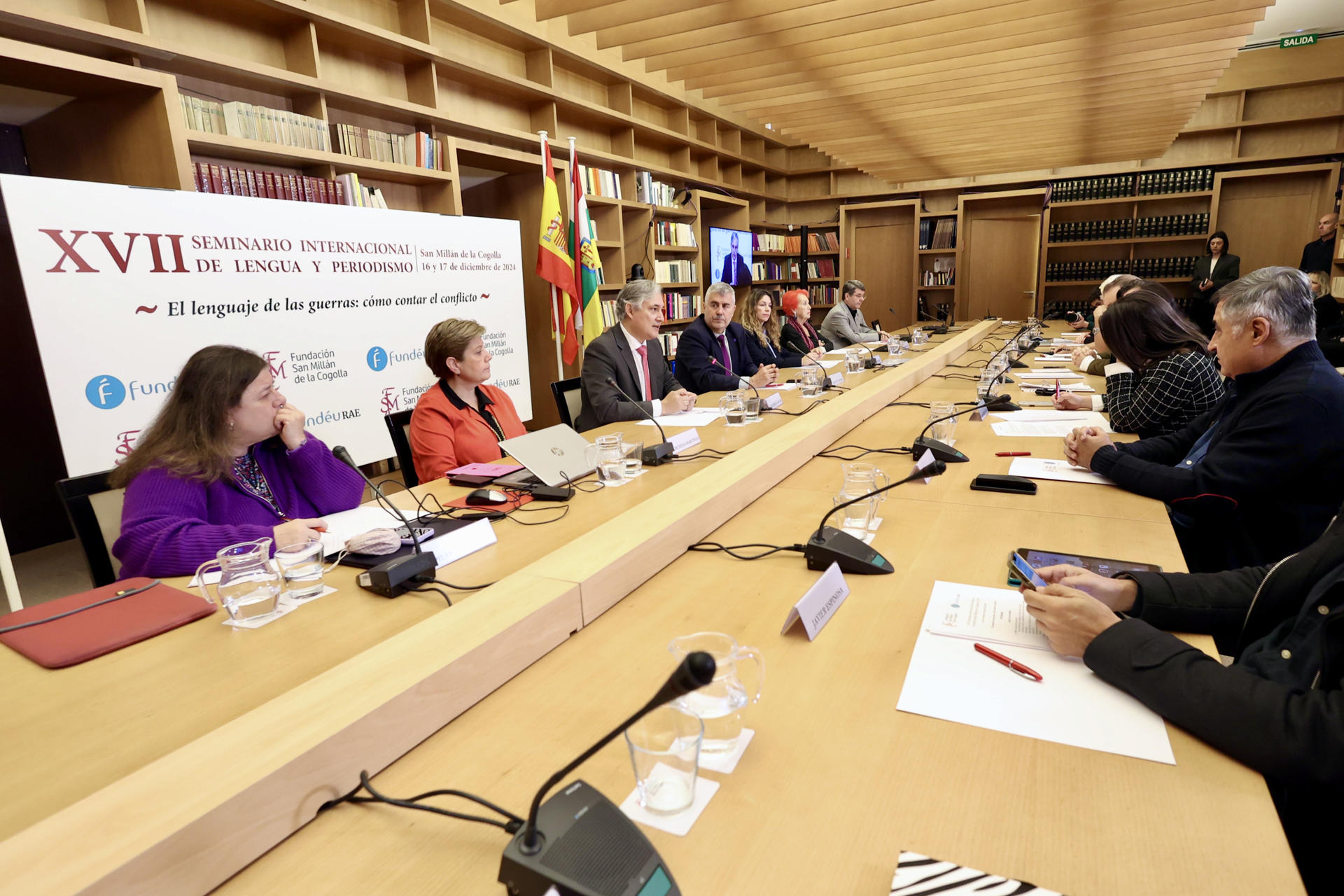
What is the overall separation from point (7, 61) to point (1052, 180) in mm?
10188

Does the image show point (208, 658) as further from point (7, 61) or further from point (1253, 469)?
point (7, 61)

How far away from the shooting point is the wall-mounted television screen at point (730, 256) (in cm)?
794

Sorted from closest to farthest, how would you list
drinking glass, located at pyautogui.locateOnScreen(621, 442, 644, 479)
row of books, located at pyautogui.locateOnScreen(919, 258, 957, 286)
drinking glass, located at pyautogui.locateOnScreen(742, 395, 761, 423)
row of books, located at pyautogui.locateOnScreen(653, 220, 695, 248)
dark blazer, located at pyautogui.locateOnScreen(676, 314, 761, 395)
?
drinking glass, located at pyautogui.locateOnScreen(621, 442, 644, 479), drinking glass, located at pyautogui.locateOnScreen(742, 395, 761, 423), dark blazer, located at pyautogui.locateOnScreen(676, 314, 761, 395), row of books, located at pyautogui.locateOnScreen(653, 220, 695, 248), row of books, located at pyautogui.locateOnScreen(919, 258, 957, 286)

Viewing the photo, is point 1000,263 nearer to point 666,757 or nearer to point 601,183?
point 601,183

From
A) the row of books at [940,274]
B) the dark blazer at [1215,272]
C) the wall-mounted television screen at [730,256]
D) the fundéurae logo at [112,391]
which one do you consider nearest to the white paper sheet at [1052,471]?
the fundéurae logo at [112,391]

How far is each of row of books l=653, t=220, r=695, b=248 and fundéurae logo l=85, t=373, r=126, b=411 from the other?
4.72m

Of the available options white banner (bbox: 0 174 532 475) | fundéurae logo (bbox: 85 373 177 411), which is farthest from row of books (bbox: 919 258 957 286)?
fundéurae logo (bbox: 85 373 177 411)

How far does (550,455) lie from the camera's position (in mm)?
2133

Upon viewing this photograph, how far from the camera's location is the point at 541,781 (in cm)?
84

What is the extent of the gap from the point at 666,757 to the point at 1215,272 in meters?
9.88

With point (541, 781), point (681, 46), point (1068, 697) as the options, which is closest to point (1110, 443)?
point (1068, 697)

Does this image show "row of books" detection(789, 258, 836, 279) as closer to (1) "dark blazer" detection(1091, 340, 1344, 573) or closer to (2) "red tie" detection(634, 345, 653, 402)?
(2) "red tie" detection(634, 345, 653, 402)

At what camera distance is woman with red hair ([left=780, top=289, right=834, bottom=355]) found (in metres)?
6.28

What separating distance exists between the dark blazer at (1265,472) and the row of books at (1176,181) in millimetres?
8532
